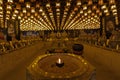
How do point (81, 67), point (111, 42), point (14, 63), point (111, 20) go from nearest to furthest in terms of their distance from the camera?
point (81, 67)
point (14, 63)
point (111, 42)
point (111, 20)

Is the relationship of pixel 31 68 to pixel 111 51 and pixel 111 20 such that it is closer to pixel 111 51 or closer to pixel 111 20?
pixel 111 51

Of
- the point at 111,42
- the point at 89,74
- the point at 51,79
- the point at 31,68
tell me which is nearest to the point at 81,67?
the point at 89,74

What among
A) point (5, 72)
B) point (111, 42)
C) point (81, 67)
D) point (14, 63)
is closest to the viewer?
point (81, 67)

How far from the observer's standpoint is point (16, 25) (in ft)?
82.2

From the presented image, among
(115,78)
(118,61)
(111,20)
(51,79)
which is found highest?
(111,20)

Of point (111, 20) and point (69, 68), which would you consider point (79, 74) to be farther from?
point (111, 20)

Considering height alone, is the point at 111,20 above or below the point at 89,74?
above

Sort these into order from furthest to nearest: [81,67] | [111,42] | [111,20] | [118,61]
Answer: [111,20] → [111,42] → [118,61] → [81,67]

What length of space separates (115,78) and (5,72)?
4.38 m

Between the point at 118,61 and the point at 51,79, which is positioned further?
the point at 118,61

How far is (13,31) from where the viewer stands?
24141 millimetres

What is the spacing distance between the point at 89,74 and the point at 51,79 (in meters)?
0.51

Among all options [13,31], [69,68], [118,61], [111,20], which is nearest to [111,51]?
[118,61]

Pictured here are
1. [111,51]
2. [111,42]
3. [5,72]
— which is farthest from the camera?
[111,42]
